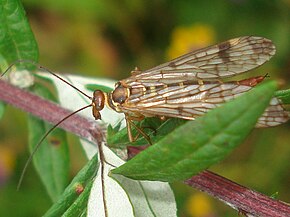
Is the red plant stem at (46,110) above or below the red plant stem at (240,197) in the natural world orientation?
above

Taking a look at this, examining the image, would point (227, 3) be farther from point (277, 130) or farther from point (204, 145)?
point (204, 145)

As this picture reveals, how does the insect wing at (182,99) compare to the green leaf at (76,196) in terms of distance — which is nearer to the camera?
the green leaf at (76,196)

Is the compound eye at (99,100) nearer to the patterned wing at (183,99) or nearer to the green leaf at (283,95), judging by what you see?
the patterned wing at (183,99)

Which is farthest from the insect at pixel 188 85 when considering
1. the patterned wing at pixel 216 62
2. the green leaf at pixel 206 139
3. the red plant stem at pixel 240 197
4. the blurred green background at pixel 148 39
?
the blurred green background at pixel 148 39

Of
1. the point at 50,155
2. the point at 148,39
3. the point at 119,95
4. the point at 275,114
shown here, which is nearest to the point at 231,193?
the point at 275,114

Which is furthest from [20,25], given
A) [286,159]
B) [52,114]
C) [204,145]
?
[286,159]

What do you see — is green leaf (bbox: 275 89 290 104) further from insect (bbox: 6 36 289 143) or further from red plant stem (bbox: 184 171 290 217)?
red plant stem (bbox: 184 171 290 217)

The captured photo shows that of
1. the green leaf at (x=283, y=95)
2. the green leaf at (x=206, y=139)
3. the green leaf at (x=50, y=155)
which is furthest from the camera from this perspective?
the green leaf at (x=50, y=155)

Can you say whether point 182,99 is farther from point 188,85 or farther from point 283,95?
point 283,95
